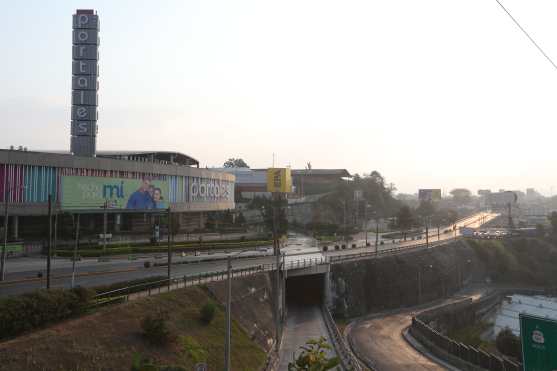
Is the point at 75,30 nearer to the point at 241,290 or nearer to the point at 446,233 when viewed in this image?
the point at 241,290

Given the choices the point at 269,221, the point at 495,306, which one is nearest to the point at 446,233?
the point at 495,306

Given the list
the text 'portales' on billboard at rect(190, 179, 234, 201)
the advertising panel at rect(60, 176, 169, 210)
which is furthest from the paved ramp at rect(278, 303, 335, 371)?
the text 'portales' on billboard at rect(190, 179, 234, 201)

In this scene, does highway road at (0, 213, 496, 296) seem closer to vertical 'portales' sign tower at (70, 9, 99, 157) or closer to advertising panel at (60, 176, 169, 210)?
advertising panel at (60, 176, 169, 210)

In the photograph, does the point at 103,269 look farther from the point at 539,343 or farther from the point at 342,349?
the point at 539,343

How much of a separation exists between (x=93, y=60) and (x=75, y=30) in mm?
5061

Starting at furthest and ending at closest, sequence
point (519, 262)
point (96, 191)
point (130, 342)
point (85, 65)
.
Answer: point (519, 262) < point (96, 191) < point (85, 65) < point (130, 342)

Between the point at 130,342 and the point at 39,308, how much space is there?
17.0 ft

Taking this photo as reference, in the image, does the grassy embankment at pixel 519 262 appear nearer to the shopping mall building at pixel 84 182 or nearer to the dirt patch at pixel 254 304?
the shopping mall building at pixel 84 182

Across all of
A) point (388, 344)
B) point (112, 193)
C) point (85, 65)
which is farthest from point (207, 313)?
point (85, 65)

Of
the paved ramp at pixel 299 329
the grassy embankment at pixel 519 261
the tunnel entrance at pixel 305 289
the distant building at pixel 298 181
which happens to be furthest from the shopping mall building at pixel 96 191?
the distant building at pixel 298 181

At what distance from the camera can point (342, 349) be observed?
37875mm

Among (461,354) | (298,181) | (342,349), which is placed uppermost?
(298,181)

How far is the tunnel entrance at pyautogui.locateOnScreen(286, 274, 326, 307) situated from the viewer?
5794 cm

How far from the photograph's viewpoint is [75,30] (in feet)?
217
